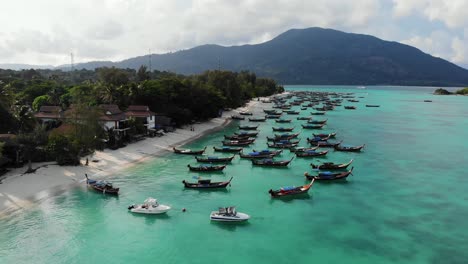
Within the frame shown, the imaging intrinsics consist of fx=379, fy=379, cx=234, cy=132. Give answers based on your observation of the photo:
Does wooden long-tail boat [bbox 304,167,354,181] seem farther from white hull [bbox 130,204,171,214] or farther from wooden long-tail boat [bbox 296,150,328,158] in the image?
white hull [bbox 130,204,171,214]

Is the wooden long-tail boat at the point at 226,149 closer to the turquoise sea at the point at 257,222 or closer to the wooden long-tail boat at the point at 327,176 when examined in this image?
the turquoise sea at the point at 257,222

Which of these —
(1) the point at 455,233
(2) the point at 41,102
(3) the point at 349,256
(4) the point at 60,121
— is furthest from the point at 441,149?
(2) the point at 41,102

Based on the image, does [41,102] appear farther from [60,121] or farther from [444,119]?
[444,119]

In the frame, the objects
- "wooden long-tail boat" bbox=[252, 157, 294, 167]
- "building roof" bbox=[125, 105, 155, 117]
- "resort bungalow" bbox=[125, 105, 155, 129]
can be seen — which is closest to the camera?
"wooden long-tail boat" bbox=[252, 157, 294, 167]

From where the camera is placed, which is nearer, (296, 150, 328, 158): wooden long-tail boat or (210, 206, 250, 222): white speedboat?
(210, 206, 250, 222): white speedboat

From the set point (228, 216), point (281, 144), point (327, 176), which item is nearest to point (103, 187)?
point (228, 216)

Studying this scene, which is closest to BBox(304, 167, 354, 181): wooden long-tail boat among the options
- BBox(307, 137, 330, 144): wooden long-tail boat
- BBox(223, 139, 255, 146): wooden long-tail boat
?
BBox(223, 139, 255, 146): wooden long-tail boat

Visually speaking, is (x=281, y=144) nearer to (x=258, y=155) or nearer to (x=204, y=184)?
(x=258, y=155)
